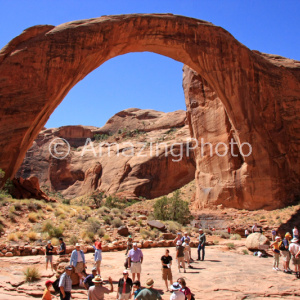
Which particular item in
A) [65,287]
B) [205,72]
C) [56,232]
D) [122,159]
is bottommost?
[56,232]

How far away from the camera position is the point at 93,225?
14023 millimetres

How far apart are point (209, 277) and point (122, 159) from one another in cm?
3455

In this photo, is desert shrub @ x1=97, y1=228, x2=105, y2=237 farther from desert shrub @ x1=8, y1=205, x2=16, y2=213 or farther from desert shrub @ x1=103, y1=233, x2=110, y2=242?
desert shrub @ x1=8, y1=205, x2=16, y2=213

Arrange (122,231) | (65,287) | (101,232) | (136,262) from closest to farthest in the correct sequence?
(65,287) → (136,262) → (101,232) → (122,231)

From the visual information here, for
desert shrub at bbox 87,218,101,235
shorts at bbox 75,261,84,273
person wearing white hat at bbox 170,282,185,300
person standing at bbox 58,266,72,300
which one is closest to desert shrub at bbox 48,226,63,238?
desert shrub at bbox 87,218,101,235

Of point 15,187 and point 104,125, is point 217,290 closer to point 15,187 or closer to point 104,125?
point 15,187

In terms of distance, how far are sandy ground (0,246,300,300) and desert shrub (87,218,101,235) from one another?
8.26ft

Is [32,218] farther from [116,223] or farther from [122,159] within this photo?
[122,159]

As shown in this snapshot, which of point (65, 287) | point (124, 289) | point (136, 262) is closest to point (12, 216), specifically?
point (136, 262)

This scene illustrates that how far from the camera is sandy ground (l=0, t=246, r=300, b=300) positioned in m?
6.75

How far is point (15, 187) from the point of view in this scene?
18219 millimetres

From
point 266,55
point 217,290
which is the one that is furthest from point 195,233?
point 266,55

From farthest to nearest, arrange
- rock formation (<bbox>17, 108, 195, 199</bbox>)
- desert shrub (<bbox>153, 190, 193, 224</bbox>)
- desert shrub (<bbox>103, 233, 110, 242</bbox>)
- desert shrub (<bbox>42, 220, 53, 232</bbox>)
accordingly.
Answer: rock formation (<bbox>17, 108, 195, 199</bbox>) < desert shrub (<bbox>153, 190, 193, 224</bbox>) < desert shrub (<bbox>103, 233, 110, 242</bbox>) < desert shrub (<bbox>42, 220, 53, 232</bbox>)

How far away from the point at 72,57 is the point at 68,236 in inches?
446
